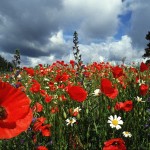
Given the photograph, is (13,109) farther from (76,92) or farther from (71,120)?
(71,120)

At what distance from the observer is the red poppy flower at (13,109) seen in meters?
1.53

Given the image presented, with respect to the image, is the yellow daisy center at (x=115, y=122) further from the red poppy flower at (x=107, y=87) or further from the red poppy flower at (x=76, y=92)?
the red poppy flower at (x=76, y=92)

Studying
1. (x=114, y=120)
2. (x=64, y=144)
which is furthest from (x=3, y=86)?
(x=114, y=120)

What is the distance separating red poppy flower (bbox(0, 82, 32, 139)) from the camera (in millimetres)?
1526

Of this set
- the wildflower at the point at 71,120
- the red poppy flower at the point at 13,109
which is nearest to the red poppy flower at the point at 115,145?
the red poppy flower at the point at 13,109

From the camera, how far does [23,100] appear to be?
1588 millimetres

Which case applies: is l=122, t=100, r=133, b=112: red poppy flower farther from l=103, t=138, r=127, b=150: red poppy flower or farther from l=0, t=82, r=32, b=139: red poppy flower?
l=0, t=82, r=32, b=139: red poppy flower

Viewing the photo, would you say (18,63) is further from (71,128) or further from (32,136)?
(32,136)

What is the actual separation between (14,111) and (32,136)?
177 cm

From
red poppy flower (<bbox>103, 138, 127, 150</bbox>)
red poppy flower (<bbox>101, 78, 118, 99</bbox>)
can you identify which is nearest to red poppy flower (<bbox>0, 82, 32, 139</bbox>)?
red poppy flower (<bbox>103, 138, 127, 150</bbox>)

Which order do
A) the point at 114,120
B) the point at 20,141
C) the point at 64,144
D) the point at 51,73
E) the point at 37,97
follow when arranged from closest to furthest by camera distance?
the point at 20,141, the point at 64,144, the point at 114,120, the point at 37,97, the point at 51,73

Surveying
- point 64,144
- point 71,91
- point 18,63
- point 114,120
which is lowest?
point 64,144

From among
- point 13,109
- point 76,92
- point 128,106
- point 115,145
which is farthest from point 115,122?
point 13,109

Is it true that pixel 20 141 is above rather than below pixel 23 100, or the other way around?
below
